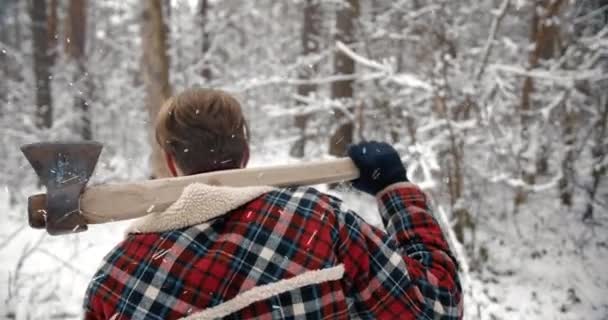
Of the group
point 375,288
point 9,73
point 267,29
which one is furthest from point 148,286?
point 267,29

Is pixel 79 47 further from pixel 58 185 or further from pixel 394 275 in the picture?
pixel 394 275

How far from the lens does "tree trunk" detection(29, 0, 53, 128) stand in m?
8.54

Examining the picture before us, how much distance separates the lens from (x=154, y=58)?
569 cm

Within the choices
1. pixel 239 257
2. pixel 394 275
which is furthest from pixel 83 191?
pixel 394 275

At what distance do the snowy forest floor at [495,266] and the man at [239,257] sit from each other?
10.3 feet

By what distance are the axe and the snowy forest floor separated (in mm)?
3273

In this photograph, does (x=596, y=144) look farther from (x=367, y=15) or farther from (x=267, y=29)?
(x=267, y=29)

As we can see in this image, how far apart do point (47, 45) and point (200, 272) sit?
392 inches

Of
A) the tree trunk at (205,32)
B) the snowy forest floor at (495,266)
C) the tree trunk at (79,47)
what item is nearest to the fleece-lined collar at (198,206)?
the snowy forest floor at (495,266)

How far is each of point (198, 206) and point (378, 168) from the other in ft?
2.67

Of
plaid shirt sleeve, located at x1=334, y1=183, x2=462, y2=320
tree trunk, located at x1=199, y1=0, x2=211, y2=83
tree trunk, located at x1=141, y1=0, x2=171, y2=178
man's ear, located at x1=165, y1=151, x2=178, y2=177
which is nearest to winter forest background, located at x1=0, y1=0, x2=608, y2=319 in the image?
tree trunk, located at x1=141, y1=0, x2=171, y2=178

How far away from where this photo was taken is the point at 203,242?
1.13m

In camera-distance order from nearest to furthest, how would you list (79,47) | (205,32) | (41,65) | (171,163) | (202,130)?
(202,130) < (171,163) < (41,65) < (79,47) < (205,32)

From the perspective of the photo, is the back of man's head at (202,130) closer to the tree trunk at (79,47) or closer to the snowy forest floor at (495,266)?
the snowy forest floor at (495,266)
